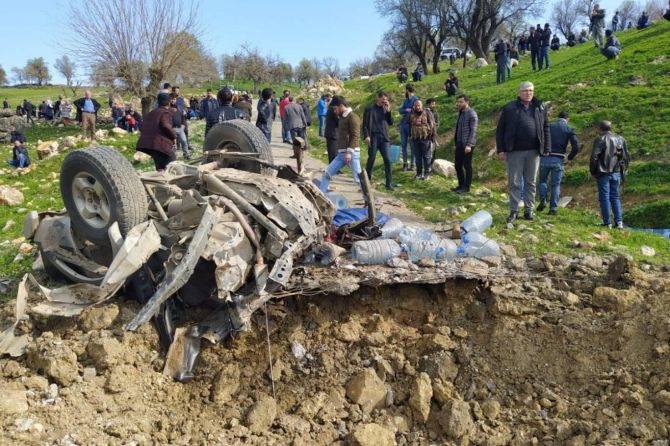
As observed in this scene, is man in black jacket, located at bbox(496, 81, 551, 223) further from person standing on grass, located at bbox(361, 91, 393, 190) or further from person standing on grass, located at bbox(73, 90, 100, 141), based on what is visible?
person standing on grass, located at bbox(73, 90, 100, 141)

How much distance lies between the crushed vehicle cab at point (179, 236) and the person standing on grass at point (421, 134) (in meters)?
5.42

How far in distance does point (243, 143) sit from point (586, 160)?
8360 millimetres

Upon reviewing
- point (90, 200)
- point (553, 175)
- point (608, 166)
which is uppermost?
point (90, 200)

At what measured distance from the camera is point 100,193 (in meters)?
4.53

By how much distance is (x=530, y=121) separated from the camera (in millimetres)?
7043

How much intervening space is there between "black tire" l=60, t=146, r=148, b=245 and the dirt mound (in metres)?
0.76

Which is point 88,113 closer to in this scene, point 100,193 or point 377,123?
point 377,123

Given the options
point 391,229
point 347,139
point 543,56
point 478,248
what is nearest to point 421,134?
point 347,139

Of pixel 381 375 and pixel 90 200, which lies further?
pixel 90 200

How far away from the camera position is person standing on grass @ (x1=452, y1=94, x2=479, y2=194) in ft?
28.8

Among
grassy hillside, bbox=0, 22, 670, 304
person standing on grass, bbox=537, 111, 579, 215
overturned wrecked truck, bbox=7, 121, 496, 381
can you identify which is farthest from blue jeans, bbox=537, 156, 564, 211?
overturned wrecked truck, bbox=7, 121, 496, 381

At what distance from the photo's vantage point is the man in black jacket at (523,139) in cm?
706

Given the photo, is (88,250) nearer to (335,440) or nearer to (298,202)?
(298,202)

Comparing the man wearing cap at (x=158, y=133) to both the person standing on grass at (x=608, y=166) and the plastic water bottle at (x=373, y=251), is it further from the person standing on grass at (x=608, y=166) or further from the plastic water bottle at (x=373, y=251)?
Answer: the person standing on grass at (x=608, y=166)
